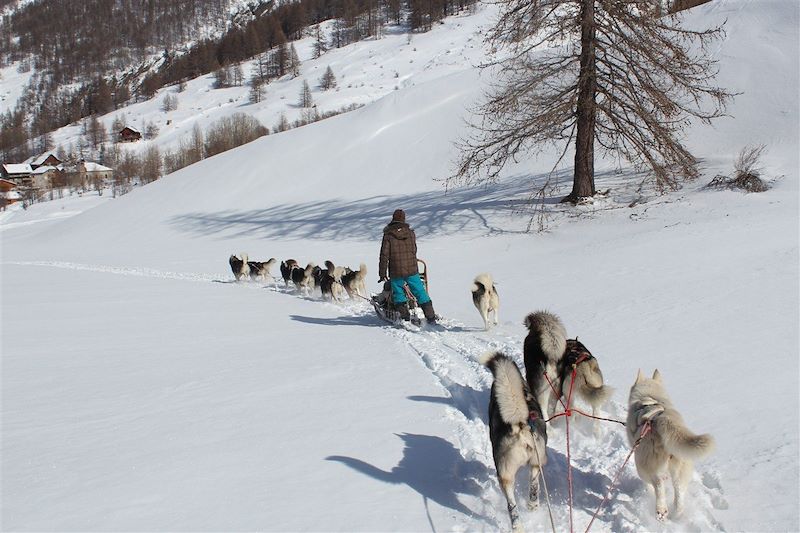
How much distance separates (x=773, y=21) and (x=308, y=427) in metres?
21.6

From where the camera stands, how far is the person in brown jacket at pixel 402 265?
7809 millimetres

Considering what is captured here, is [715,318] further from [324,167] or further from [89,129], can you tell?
[89,129]

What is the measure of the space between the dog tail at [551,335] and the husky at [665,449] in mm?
1156

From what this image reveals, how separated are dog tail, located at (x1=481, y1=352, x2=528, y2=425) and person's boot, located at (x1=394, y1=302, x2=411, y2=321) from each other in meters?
4.67

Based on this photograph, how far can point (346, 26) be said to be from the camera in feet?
301

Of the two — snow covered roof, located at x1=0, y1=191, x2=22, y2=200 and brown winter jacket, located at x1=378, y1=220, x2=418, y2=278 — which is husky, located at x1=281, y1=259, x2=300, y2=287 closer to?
brown winter jacket, located at x1=378, y1=220, x2=418, y2=278

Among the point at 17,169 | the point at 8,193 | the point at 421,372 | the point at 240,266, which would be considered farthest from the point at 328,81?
the point at 421,372

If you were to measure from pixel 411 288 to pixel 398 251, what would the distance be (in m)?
0.61

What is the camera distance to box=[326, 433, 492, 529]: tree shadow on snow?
3180 millimetres

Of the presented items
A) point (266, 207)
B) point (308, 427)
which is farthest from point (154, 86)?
point (308, 427)

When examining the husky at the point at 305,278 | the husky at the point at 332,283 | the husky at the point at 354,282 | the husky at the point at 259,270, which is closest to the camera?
the husky at the point at 354,282

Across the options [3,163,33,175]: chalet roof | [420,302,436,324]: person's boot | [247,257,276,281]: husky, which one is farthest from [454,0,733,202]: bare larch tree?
[3,163,33,175]: chalet roof

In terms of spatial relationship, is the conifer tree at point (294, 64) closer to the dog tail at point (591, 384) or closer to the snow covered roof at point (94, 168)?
the snow covered roof at point (94, 168)

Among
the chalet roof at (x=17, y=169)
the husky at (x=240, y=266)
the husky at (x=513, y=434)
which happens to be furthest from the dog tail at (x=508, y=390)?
the chalet roof at (x=17, y=169)
